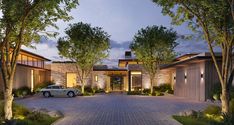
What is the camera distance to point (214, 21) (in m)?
13.0

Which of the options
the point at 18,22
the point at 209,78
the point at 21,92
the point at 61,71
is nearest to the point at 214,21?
the point at 18,22

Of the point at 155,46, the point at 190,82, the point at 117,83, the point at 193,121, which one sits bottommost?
the point at 193,121

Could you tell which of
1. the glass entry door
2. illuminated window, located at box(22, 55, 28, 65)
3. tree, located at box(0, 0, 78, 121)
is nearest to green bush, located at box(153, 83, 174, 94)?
the glass entry door

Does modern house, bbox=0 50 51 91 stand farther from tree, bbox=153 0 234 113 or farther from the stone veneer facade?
tree, bbox=153 0 234 113

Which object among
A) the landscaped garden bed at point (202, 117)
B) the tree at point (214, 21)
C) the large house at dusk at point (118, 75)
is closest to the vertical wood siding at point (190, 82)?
the large house at dusk at point (118, 75)

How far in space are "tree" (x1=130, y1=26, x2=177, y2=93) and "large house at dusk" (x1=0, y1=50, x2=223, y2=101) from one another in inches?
60.9

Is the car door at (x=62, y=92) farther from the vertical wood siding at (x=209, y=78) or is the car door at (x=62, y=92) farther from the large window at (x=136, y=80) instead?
the vertical wood siding at (x=209, y=78)

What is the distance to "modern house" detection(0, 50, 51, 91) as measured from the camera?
3184cm

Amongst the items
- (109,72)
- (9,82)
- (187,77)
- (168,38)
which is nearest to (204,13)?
(9,82)

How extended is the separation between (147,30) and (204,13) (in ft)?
74.6

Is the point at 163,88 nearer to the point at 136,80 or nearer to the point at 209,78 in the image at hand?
the point at 136,80

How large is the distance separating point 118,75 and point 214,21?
34031 mm

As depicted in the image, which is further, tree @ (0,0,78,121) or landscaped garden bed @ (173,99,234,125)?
landscaped garden bed @ (173,99,234,125)

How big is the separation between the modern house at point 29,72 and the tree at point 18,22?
17.4 m
